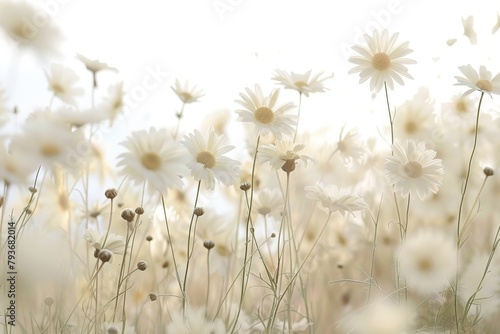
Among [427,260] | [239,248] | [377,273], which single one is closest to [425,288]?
[427,260]

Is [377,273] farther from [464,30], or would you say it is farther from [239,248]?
[464,30]

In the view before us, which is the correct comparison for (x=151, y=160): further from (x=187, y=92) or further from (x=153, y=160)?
(x=187, y=92)

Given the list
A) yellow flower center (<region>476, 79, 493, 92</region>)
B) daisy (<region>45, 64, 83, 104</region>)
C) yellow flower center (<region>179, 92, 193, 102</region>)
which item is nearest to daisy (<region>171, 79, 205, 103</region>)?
yellow flower center (<region>179, 92, 193, 102</region>)

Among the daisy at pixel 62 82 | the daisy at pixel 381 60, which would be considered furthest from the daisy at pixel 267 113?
the daisy at pixel 62 82

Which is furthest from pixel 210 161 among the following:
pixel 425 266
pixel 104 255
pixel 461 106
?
pixel 461 106

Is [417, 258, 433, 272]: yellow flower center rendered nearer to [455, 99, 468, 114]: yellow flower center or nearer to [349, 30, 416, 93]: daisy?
[349, 30, 416, 93]: daisy

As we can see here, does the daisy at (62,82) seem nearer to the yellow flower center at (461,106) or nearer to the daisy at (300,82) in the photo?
the daisy at (300,82)
